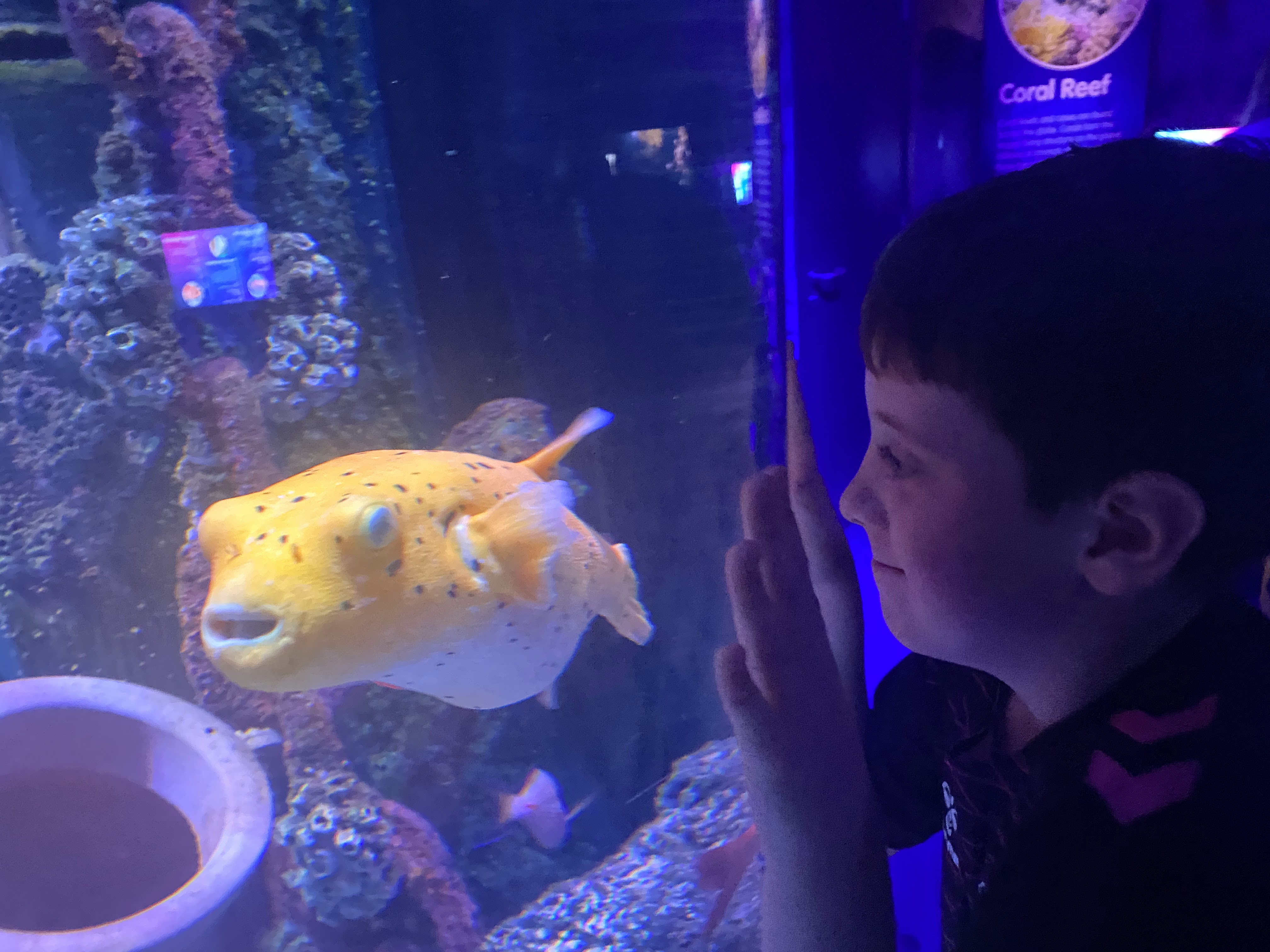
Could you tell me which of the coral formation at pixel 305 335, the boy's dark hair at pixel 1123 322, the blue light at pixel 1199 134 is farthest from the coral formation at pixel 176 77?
the blue light at pixel 1199 134

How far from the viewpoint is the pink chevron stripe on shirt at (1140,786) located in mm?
520

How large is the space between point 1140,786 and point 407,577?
1.05 metres

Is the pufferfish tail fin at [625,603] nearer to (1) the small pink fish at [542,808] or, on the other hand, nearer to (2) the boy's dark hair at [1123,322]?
(1) the small pink fish at [542,808]

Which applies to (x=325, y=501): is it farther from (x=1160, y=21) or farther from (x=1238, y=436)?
(x=1160, y=21)

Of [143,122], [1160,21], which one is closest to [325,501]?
[143,122]

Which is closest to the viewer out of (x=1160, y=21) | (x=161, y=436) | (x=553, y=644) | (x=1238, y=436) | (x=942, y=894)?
(x=1238, y=436)

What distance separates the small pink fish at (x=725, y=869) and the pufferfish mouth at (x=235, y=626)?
52.2 inches

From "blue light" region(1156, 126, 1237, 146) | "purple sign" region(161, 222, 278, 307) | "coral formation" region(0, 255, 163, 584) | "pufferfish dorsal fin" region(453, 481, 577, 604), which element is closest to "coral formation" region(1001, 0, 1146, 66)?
"blue light" region(1156, 126, 1237, 146)

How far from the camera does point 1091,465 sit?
61cm

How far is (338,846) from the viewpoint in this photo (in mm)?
2303

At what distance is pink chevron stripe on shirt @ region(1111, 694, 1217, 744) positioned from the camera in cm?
58

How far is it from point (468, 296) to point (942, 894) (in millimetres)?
1465

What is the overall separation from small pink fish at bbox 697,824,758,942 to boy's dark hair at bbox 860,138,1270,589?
1.57 m

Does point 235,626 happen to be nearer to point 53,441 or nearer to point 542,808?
point 542,808
